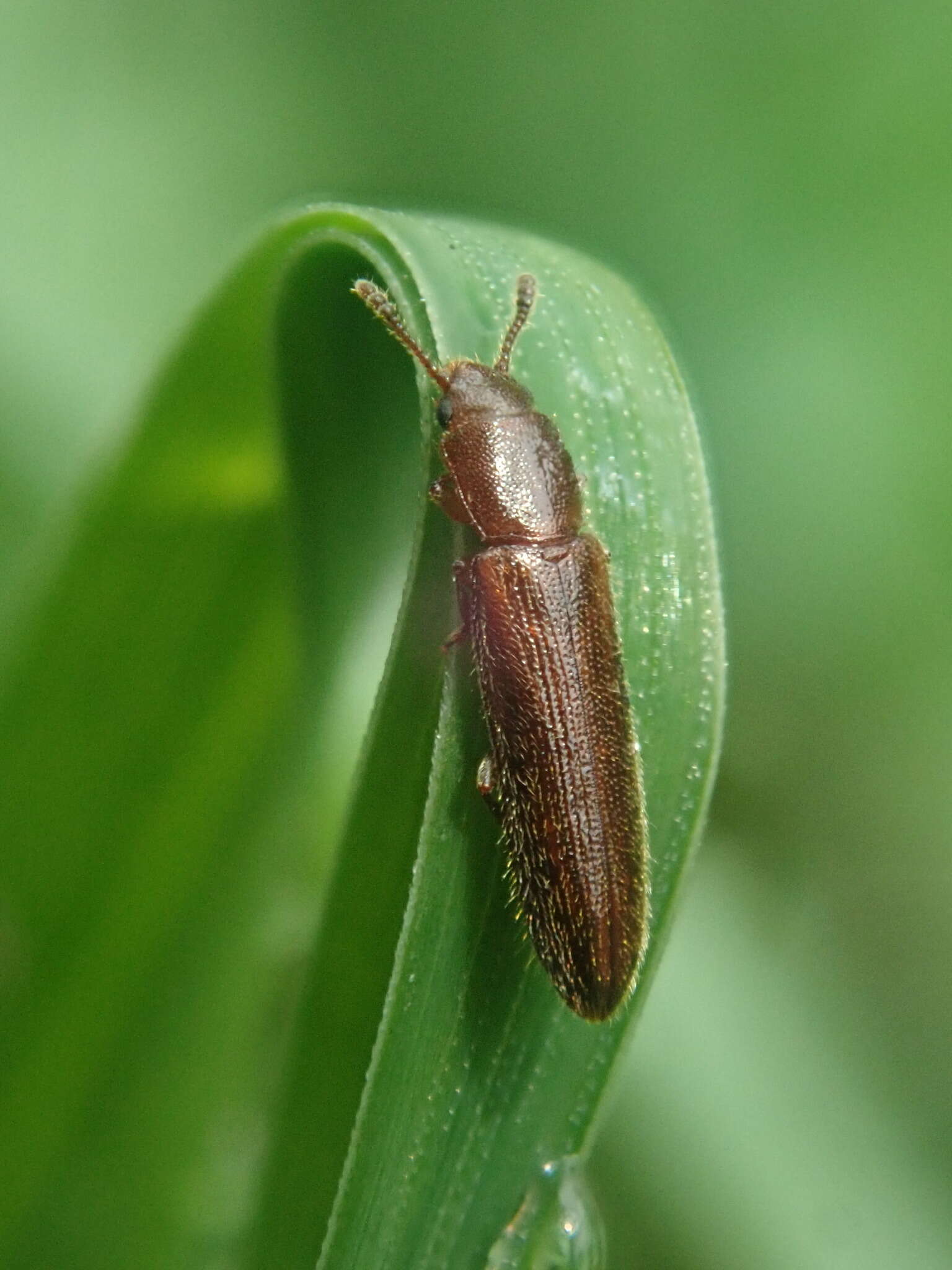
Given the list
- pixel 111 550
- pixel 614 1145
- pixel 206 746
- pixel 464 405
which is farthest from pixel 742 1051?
pixel 111 550

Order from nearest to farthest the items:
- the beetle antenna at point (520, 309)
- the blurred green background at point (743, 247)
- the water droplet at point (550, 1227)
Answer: the water droplet at point (550, 1227), the beetle antenna at point (520, 309), the blurred green background at point (743, 247)

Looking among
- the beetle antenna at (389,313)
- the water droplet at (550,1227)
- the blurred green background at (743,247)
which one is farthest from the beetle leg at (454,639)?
the blurred green background at (743,247)

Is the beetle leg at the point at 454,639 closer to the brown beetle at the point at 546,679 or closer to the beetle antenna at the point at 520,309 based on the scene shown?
the brown beetle at the point at 546,679

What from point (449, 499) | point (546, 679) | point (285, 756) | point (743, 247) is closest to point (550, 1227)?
point (546, 679)

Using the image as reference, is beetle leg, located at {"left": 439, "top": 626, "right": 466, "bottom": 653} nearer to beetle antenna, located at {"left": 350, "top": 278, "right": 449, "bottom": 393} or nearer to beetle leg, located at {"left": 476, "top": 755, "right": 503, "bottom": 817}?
beetle leg, located at {"left": 476, "top": 755, "right": 503, "bottom": 817}

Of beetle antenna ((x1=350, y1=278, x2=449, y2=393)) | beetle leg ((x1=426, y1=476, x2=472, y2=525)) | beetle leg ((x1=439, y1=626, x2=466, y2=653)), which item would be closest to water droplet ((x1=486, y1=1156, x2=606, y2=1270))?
beetle leg ((x1=439, y1=626, x2=466, y2=653))
